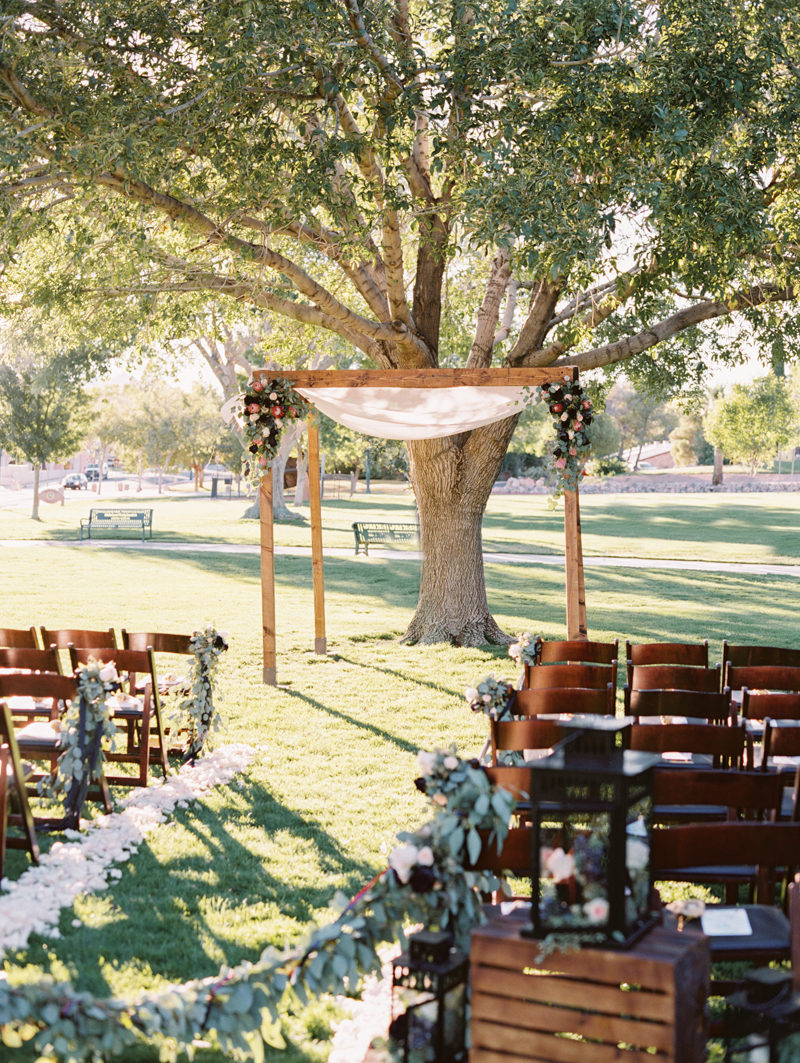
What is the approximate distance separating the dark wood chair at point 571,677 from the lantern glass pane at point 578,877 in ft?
9.79

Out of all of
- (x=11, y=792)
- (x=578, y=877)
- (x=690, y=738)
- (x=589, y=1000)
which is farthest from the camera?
(x=11, y=792)

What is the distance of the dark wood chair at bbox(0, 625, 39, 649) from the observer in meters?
7.52

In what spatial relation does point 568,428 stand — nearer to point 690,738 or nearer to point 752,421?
point 690,738

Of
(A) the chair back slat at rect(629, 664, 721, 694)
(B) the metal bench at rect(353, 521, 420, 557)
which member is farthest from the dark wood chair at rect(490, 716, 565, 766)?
(B) the metal bench at rect(353, 521, 420, 557)

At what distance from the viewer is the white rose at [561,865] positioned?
2.92 meters

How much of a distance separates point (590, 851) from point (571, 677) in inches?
133

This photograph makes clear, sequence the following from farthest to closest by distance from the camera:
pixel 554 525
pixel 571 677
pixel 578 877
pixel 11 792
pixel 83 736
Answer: pixel 554 525
pixel 571 677
pixel 83 736
pixel 11 792
pixel 578 877

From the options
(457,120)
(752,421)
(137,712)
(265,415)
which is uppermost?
(752,421)

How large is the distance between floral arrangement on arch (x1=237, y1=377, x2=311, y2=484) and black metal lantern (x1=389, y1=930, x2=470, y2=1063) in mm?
7563

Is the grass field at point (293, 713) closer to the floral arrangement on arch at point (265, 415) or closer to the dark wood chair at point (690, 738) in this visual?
the dark wood chair at point (690, 738)

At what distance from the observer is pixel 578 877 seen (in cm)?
295

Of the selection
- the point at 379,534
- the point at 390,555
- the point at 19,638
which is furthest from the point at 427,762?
the point at 390,555

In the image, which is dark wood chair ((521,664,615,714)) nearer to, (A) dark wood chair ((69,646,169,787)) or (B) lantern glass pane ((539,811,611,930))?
(A) dark wood chair ((69,646,169,787))

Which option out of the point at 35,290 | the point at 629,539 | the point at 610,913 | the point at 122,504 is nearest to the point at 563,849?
the point at 610,913
